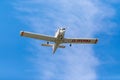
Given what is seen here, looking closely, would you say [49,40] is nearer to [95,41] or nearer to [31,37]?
[31,37]

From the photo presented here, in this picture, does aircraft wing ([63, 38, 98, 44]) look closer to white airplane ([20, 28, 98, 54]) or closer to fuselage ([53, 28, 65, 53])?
white airplane ([20, 28, 98, 54])

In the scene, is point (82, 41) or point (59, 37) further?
point (82, 41)

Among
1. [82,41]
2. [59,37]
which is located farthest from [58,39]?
[82,41]

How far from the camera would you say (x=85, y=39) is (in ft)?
277

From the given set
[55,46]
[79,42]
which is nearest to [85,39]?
[79,42]

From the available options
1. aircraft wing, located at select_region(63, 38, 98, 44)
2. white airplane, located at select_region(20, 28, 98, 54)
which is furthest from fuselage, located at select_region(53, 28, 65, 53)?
aircraft wing, located at select_region(63, 38, 98, 44)

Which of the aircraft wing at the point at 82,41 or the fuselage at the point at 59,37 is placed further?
the aircraft wing at the point at 82,41

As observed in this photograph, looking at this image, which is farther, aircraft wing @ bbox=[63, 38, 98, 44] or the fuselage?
aircraft wing @ bbox=[63, 38, 98, 44]

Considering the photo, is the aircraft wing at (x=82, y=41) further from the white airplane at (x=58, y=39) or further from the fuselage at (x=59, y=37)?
the fuselage at (x=59, y=37)

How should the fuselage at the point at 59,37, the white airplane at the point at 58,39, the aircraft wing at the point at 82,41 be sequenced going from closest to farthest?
the fuselage at the point at 59,37
the white airplane at the point at 58,39
the aircraft wing at the point at 82,41

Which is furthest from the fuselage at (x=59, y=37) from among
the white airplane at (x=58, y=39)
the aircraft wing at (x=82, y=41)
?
the aircraft wing at (x=82, y=41)

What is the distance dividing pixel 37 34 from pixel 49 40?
2625 millimetres

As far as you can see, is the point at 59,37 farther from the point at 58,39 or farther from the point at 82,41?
the point at 82,41

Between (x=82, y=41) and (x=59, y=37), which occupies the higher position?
(x=82, y=41)
